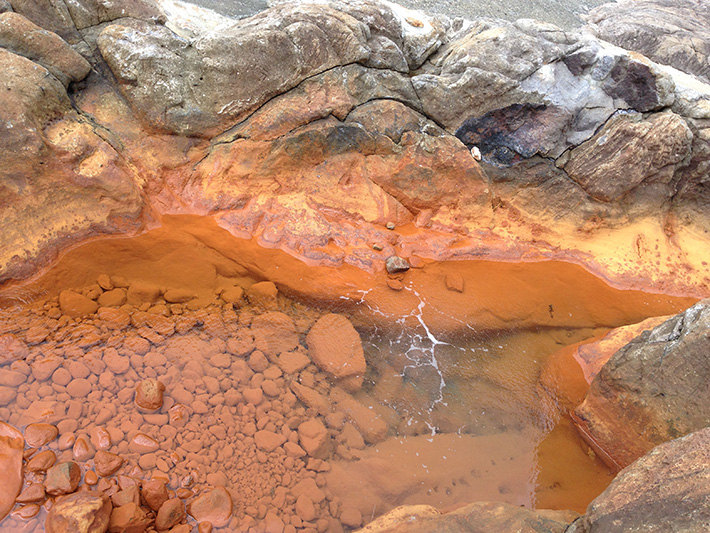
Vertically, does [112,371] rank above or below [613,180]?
below

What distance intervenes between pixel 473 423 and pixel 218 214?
3109mm

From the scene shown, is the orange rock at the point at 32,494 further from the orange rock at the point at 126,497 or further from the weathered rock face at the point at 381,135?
the weathered rock face at the point at 381,135

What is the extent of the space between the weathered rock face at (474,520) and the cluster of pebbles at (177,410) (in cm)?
27

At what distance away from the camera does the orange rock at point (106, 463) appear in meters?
2.67

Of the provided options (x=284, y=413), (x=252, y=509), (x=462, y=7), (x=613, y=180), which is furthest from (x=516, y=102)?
(x=252, y=509)

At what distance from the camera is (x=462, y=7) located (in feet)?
21.4

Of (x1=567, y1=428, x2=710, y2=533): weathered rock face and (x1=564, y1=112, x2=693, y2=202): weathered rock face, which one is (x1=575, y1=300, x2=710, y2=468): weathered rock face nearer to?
(x1=567, y1=428, x2=710, y2=533): weathered rock face

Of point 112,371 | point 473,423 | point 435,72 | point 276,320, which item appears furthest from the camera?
point 435,72

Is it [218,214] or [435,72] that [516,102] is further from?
[218,214]

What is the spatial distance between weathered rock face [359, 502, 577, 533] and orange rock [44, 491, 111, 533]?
56.1 inches

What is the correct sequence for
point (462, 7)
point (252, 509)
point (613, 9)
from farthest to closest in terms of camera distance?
point (613, 9)
point (462, 7)
point (252, 509)

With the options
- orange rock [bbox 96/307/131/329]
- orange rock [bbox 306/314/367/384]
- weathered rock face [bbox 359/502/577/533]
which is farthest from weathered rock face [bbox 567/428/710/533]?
orange rock [bbox 96/307/131/329]

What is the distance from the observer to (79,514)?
2326 millimetres

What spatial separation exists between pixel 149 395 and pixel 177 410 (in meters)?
0.21
